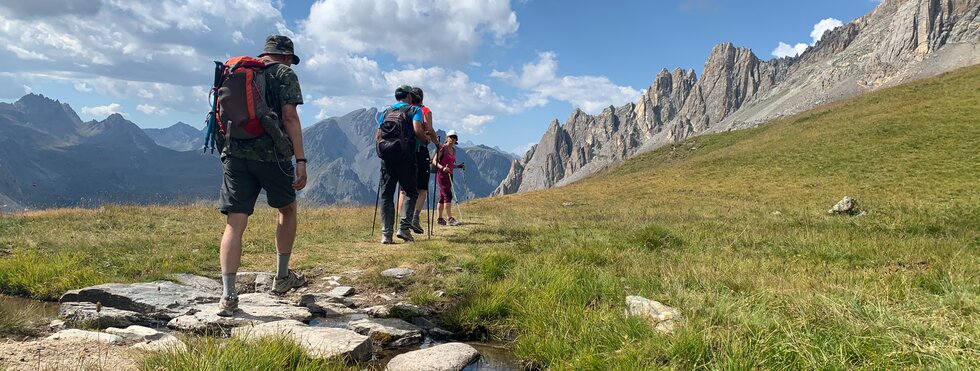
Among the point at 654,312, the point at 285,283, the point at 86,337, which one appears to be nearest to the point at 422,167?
the point at 285,283

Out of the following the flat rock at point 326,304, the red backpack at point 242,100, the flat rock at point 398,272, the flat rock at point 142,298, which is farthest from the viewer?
the flat rock at point 398,272

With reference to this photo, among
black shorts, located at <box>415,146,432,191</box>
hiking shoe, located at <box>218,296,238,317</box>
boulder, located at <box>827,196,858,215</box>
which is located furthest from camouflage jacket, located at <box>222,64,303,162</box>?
boulder, located at <box>827,196,858,215</box>

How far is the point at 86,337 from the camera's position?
3.67 meters

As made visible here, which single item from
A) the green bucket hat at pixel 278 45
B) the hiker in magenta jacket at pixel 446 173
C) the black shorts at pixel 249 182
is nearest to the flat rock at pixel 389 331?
the black shorts at pixel 249 182

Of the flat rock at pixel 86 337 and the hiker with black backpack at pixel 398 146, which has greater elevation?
the hiker with black backpack at pixel 398 146

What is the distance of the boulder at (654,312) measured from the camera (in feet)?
12.7

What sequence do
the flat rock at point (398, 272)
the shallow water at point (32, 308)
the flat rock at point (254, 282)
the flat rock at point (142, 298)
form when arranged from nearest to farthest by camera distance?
the shallow water at point (32, 308)
the flat rock at point (142, 298)
the flat rock at point (254, 282)
the flat rock at point (398, 272)

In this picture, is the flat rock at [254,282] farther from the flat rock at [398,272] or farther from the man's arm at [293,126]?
the man's arm at [293,126]

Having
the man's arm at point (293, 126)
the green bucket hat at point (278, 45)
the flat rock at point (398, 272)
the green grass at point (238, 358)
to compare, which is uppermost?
the green bucket hat at point (278, 45)

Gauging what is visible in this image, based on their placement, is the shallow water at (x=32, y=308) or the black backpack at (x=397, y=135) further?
the black backpack at (x=397, y=135)

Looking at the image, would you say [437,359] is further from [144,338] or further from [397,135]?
[397,135]

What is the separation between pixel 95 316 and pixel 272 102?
2.61 m

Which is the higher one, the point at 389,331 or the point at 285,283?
the point at 285,283

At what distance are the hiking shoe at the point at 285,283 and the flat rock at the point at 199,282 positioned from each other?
2.24 ft
